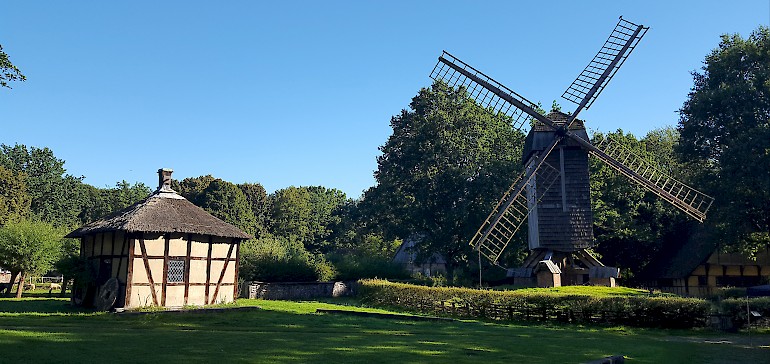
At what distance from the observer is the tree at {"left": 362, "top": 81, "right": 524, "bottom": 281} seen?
147ft

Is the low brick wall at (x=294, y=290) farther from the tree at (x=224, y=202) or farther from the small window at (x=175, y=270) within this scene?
the tree at (x=224, y=202)


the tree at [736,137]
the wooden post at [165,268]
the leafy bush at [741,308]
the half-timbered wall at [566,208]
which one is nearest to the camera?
the leafy bush at [741,308]

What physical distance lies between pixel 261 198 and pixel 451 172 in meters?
52.4

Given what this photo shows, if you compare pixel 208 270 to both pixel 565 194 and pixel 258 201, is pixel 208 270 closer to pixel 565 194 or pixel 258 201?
pixel 565 194

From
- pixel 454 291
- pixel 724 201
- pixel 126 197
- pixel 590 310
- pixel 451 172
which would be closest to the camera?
pixel 590 310

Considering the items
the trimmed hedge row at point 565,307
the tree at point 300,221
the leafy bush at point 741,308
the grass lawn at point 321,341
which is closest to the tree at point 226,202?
the tree at point 300,221

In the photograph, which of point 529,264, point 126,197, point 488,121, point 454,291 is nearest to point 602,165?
point 488,121

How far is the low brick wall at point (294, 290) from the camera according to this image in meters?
37.9

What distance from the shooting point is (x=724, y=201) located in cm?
3503

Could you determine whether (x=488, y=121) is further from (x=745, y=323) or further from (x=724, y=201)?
(x=745, y=323)

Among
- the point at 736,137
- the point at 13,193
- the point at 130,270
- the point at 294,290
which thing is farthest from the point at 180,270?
the point at 13,193

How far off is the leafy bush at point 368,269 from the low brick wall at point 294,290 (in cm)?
194

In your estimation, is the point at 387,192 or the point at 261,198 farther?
the point at 261,198

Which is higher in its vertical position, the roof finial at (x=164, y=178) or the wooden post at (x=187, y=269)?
the roof finial at (x=164, y=178)
